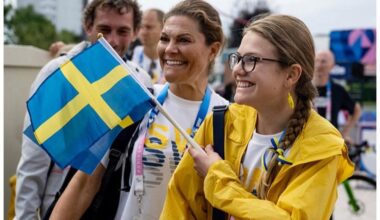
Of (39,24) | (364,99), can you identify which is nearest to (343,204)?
(364,99)

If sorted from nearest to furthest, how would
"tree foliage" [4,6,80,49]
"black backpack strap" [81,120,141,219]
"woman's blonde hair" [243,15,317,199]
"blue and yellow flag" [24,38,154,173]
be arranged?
"woman's blonde hair" [243,15,317,199] → "blue and yellow flag" [24,38,154,173] → "black backpack strap" [81,120,141,219] → "tree foliage" [4,6,80,49]

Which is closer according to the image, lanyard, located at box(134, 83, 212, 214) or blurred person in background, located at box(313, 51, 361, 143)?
lanyard, located at box(134, 83, 212, 214)

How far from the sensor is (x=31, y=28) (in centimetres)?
4406

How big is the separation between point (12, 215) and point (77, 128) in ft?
4.48

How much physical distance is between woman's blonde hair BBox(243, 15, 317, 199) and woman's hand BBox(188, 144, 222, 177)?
179mm

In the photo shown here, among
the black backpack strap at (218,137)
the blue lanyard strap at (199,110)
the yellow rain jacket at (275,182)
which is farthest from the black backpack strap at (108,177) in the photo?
the black backpack strap at (218,137)

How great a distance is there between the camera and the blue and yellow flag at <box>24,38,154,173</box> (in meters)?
2.40

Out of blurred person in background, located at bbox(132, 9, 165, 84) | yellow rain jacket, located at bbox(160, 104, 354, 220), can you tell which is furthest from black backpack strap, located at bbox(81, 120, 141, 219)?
blurred person in background, located at bbox(132, 9, 165, 84)

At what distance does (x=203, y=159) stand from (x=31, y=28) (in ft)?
144

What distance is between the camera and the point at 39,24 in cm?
4512

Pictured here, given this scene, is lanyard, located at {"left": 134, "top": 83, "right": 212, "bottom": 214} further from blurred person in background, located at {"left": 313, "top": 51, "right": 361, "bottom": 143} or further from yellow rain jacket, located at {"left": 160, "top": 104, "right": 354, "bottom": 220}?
blurred person in background, located at {"left": 313, "top": 51, "right": 361, "bottom": 143}

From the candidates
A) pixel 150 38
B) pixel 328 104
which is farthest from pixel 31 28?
pixel 328 104

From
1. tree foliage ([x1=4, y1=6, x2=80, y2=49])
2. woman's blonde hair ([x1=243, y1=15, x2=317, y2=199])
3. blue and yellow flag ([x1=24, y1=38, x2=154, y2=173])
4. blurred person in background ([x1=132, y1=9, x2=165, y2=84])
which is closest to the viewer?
woman's blonde hair ([x1=243, y1=15, x2=317, y2=199])

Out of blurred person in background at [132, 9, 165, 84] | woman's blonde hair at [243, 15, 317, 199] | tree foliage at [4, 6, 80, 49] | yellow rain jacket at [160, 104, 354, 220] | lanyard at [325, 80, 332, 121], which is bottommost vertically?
tree foliage at [4, 6, 80, 49]
